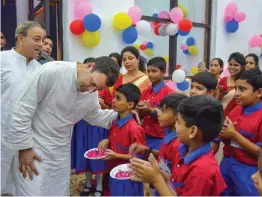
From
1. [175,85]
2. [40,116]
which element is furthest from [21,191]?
[175,85]

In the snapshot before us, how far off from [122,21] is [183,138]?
282cm

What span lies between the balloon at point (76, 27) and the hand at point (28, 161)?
7.45 feet

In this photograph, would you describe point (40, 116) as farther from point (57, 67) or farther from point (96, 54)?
point (96, 54)

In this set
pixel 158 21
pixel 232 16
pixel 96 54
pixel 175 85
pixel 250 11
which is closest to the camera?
pixel 96 54

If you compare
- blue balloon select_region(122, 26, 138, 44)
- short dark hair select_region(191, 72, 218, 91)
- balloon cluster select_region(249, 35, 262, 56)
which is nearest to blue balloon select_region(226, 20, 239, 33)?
balloon cluster select_region(249, 35, 262, 56)

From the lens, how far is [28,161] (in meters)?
1.41

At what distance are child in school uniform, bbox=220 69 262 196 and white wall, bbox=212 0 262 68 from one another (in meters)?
4.14

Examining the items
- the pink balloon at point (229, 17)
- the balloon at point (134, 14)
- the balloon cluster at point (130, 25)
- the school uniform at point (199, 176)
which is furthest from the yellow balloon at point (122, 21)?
the school uniform at point (199, 176)

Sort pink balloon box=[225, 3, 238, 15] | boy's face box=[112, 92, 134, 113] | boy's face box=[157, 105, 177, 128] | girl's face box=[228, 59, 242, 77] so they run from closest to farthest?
1. boy's face box=[157, 105, 177, 128]
2. boy's face box=[112, 92, 134, 113]
3. girl's face box=[228, 59, 242, 77]
4. pink balloon box=[225, 3, 238, 15]

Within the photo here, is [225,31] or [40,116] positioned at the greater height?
[225,31]

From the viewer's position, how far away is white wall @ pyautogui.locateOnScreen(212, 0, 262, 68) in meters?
5.48

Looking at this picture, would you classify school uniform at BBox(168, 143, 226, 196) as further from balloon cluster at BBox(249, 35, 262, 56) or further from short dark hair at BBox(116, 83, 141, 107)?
balloon cluster at BBox(249, 35, 262, 56)

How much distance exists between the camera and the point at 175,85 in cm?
427

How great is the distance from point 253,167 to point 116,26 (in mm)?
2745
